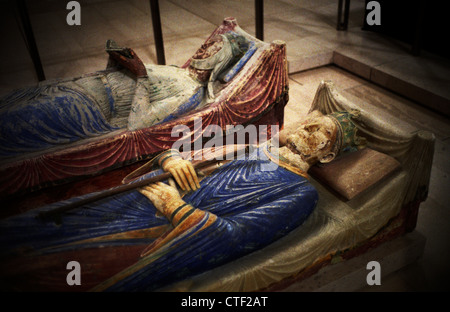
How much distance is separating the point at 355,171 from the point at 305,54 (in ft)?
10.9

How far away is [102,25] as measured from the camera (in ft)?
22.2

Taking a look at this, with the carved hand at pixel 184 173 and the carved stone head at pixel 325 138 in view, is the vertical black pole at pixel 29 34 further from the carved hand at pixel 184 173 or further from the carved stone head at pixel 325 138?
the carved stone head at pixel 325 138

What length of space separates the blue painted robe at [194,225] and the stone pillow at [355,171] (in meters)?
0.25

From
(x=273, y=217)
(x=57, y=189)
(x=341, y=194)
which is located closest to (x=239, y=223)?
(x=273, y=217)

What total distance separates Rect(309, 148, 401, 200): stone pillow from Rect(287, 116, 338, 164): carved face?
0.27ft

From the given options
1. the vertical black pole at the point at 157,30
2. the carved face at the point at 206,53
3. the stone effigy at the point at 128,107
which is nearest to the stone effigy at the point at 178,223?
the stone effigy at the point at 128,107

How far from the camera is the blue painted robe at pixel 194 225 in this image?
2158mm

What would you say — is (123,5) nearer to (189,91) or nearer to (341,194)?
(189,91)

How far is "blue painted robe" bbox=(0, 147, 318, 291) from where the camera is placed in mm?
2158

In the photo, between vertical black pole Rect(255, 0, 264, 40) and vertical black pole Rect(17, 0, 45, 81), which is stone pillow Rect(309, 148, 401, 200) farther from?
vertical black pole Rect(17, 0, 45, 81)

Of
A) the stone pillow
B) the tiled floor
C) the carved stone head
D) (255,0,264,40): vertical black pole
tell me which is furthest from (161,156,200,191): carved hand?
(255,0,264,40): vertical black pole

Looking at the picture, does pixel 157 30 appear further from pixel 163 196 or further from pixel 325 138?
pixel 163 196

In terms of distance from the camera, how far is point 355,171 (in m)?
2.76

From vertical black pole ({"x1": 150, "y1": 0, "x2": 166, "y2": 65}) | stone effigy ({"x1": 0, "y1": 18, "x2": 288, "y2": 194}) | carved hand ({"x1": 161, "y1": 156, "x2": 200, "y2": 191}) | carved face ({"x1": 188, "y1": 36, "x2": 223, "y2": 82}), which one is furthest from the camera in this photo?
vertical black pole ({"x1": 150, "y1": 0, "x2": 166, "y2": 65})
